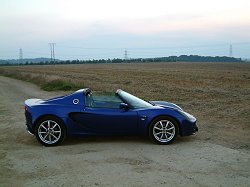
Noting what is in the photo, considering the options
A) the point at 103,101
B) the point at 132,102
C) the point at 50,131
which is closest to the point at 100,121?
the point at 103,101

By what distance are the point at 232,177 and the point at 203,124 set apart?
4261 millimetres

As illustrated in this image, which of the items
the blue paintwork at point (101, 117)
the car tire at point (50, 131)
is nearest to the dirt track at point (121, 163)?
the car tire at point (50, 131)

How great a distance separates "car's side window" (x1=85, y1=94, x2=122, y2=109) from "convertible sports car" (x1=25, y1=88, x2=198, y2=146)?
0.06 m

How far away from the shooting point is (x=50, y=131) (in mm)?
7355

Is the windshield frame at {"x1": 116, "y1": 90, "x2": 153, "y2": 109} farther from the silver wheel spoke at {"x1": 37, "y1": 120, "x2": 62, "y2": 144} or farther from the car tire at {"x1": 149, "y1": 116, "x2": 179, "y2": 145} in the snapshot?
the silver wheel spoke at {"x1": 37, "y1": 120, "x2": 62, "y2": 144}

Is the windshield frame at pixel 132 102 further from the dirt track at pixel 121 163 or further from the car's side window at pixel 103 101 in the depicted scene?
the dirt track at pixel 121 163

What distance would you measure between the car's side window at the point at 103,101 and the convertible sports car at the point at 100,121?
6cm

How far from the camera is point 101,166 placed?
19.2 feet

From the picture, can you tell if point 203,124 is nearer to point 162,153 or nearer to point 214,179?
point 162,153

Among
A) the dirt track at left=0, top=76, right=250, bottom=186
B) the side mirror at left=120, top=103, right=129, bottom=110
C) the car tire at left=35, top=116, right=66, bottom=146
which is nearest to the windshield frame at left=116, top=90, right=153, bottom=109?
the side mirror at left=120, top=103, right=129, bottom=110

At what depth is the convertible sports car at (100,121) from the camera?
730cm

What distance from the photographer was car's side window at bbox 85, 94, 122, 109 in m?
7.49

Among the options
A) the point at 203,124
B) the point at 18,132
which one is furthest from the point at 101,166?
the point at 203,124

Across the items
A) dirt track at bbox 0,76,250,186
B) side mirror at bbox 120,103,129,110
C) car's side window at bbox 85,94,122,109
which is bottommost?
dirt track at bbox 0,76,250,186
